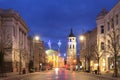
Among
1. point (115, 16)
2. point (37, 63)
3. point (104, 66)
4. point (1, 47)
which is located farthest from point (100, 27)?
point (37, 63)

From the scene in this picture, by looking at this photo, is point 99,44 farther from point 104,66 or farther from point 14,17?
point 14,17

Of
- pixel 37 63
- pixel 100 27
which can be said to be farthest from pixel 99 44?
pixel 37 63

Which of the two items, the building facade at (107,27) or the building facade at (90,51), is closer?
the building facade at (107,27)

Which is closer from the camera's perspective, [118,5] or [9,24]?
[118,5]

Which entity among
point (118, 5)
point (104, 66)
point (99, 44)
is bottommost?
point (104, 66)

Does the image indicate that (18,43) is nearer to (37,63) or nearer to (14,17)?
(14,17)

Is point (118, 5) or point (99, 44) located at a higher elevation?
point (118, 5)

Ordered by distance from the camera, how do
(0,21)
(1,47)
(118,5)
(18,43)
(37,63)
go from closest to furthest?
(1,47) < (118,5) < (0,21) < (18,43) < (37,63)

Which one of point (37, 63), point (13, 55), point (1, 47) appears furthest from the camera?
point (37, 63)

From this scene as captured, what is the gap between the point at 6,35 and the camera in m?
84.7

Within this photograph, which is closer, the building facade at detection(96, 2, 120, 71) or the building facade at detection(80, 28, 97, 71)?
the building facade at detection(96, 2, 120, 71)

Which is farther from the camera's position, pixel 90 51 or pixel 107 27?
pixel 90 51

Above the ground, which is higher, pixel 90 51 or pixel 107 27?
pixel 107 27

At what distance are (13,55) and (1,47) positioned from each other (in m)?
24.0
